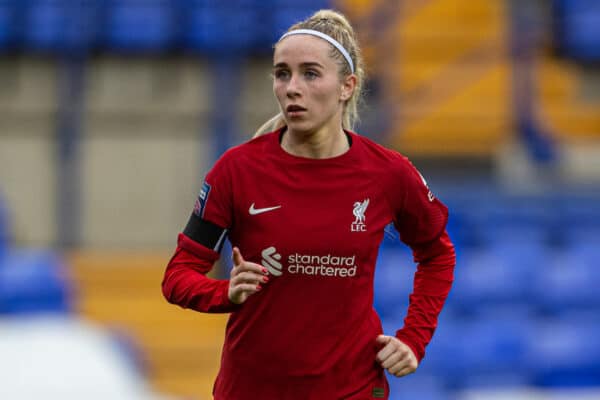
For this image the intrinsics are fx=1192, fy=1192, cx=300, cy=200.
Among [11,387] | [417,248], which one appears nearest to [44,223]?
[11,387]

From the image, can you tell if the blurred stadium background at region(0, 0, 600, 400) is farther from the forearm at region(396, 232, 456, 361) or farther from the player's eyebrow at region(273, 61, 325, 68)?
the player's eyebrow at region(273, 61, 325, 68)

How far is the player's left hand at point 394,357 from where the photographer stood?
119 inches

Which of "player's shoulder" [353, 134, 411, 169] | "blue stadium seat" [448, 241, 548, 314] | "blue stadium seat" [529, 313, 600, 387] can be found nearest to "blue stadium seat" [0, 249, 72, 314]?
"blue stadium seat" [448, 241, 548, 314]

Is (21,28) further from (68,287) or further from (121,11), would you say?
(68,287)

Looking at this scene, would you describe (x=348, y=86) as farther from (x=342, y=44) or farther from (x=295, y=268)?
(x=295, y=268)

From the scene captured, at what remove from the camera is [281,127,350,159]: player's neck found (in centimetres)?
302

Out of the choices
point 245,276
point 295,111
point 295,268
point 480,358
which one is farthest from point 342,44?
point 480,358

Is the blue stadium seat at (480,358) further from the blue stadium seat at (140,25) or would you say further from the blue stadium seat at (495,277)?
the blue stadium seat at (140,25)

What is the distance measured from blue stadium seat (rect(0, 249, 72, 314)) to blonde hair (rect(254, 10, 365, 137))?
4.41 m

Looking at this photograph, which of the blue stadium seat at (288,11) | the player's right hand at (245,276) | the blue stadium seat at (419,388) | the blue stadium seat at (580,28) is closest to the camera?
the player's right hand at (245,276)

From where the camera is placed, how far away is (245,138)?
333 inches

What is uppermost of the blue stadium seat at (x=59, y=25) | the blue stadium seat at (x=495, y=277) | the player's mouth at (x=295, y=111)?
the blue stadium seat at (x=59, y=25)

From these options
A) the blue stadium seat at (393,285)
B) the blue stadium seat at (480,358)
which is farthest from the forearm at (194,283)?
the blue stadium seat at (393,285)

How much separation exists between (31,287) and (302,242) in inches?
187
